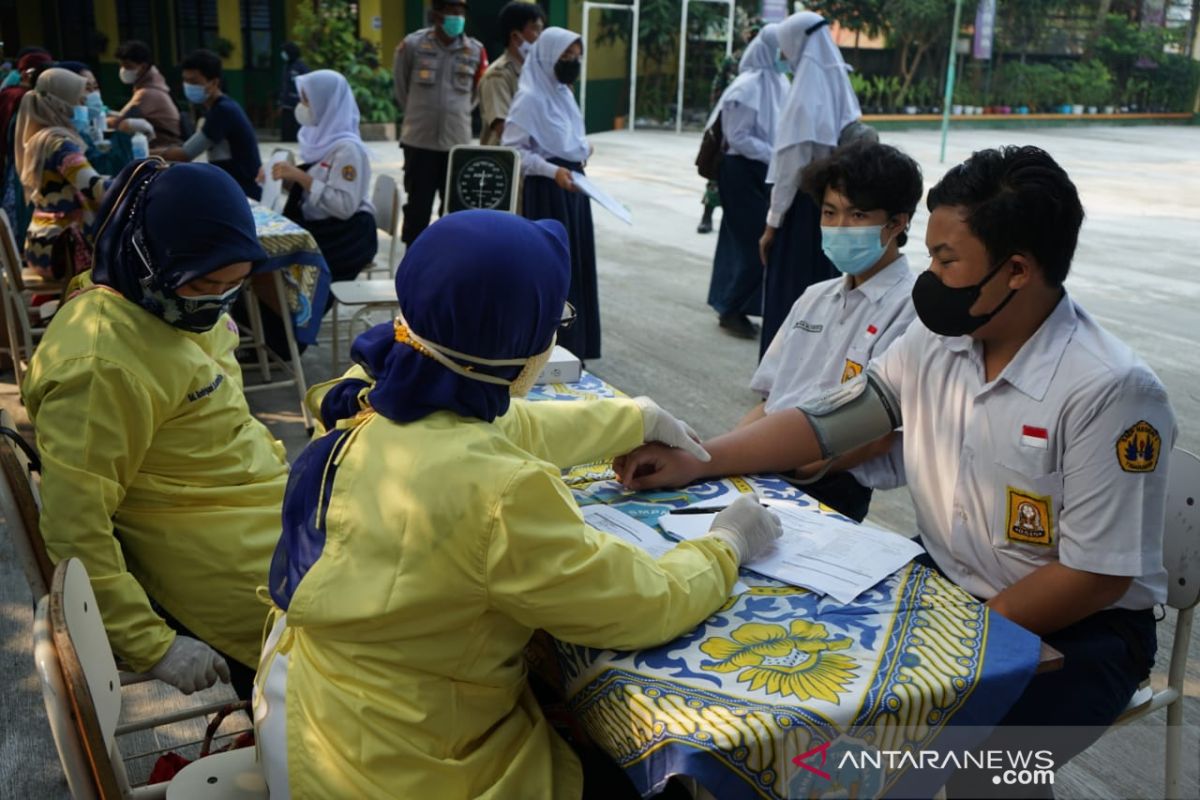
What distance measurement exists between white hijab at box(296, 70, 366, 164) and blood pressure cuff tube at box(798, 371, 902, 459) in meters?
3.57

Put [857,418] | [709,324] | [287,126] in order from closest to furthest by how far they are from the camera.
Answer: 1. [857,418]
2. [709,324]
3. [287,126]

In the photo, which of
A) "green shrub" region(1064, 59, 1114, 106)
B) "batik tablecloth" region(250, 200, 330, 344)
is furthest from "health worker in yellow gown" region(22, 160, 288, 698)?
"green shrub" region(1064, 59, 1114, 106)

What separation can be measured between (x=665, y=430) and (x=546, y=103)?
11.5ft

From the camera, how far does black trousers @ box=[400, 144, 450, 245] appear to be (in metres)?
6.81

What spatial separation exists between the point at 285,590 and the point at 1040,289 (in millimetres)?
A: 1326

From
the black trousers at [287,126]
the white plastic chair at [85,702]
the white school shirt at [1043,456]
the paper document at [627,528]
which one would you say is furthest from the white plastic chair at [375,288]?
the black trousers at [287,126]

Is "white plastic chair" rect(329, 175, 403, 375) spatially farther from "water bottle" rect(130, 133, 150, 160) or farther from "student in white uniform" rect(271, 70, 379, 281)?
"water bottle" rect(130, 133, 150, 160)

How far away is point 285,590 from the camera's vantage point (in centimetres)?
150

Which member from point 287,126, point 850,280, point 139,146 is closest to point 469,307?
point 850,280

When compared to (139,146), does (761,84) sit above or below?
above

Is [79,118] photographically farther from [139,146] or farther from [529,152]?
[529,152]

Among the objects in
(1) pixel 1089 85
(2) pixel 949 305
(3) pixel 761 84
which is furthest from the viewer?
(1) pixel 1089 85

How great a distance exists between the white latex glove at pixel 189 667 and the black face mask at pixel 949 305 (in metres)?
1.40

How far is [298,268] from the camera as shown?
181 inches
